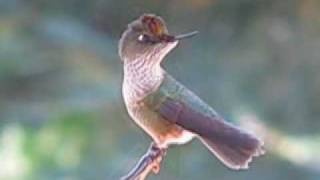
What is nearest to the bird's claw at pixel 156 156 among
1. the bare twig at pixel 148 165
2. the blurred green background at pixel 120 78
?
the bare twig at pixel 148 165

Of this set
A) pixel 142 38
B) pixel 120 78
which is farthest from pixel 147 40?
pixel 120 78

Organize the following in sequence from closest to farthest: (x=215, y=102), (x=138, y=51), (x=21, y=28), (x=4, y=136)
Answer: (x=138, y=51), (x=4, y=136), (x=215, y=102), (x=21, y=28)

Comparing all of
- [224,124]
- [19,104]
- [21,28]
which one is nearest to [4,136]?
[19,104]

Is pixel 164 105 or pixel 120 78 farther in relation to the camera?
pixel 120 78

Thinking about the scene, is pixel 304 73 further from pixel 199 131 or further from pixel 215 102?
pixel 199 131

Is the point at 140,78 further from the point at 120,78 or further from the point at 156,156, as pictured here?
the point at 120,78

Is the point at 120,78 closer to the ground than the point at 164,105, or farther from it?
closer to the ground

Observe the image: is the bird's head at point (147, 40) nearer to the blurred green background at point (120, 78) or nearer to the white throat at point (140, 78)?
the white throat at point (140, 78)
